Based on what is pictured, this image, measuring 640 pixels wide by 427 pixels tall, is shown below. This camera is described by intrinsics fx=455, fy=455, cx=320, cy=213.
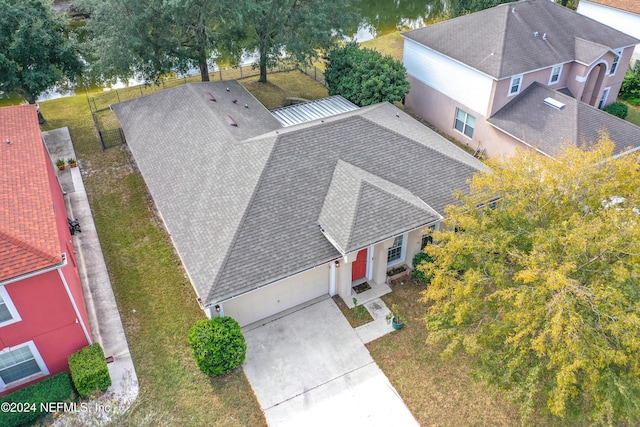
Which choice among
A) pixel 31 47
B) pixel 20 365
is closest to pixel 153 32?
pixel 31 47

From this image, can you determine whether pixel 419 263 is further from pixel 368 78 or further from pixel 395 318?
pixel 368 78

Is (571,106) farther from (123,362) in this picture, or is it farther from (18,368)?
(18,368)

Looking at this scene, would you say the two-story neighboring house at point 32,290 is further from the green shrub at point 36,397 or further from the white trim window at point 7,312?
the green shrub at point 36,397

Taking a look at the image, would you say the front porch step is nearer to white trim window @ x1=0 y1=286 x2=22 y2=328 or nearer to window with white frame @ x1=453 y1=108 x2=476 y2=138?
white trim window @ x1=0 y1=286 x2=22 y2=328

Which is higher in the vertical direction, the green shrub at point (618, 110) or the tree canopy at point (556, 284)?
the tree canopy at point (556, 284)

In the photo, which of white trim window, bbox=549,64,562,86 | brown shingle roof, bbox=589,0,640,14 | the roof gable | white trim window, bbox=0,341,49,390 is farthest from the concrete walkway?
brown shingle roof, bbox=589,0,640,14

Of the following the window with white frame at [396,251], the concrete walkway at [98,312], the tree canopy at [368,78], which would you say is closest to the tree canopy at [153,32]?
the concrete walkway at [98,312]
